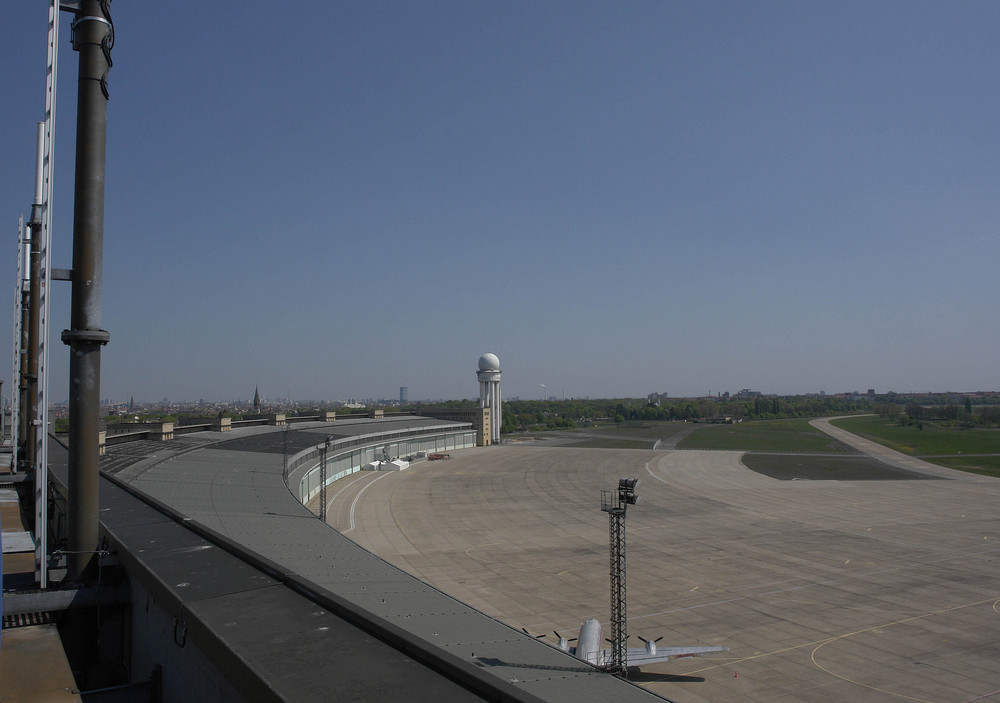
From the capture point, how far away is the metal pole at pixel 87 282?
9.10 metres

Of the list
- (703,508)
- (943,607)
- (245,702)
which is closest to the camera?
(245,702)

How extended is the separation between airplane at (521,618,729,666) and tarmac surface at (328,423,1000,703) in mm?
745

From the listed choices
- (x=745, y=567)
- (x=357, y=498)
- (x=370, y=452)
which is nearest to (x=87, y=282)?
(x=745, y=567)

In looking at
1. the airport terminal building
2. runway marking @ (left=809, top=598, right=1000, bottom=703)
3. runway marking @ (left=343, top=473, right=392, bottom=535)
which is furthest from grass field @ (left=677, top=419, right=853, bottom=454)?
the airport terminal building

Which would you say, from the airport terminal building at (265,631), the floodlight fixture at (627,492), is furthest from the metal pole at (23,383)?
the floodlight fixture at (627,492)

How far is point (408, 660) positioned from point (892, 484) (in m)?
88.0

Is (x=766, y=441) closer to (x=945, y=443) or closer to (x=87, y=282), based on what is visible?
(x=945, y=443)

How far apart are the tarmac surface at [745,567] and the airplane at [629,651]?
745mm

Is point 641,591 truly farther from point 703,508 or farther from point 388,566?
point 703,508

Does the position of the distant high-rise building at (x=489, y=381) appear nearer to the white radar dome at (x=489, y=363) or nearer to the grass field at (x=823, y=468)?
the white radar dome at (x=489, y=363)

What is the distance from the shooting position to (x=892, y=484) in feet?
250

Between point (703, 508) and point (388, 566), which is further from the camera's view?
point (703, 508)

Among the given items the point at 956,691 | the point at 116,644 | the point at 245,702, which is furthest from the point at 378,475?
the point at 245,702

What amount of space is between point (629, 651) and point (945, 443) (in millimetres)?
143843
